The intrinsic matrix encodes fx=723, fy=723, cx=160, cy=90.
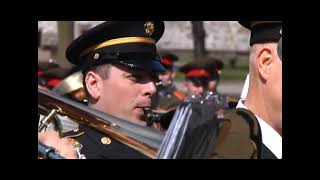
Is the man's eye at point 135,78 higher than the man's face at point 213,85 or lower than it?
higher

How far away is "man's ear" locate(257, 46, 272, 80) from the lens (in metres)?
2.28

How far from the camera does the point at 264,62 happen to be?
2.29 metres

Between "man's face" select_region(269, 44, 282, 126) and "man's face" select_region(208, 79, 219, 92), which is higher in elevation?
"man's face" select_region(269, 44, 282, 126)

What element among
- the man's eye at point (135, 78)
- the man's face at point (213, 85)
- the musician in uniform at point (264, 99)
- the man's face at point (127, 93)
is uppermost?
the musician in uniform at point (264, 99)

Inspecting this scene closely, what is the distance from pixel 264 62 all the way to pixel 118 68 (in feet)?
3.25

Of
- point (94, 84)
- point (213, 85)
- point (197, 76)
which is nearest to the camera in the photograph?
point (94, 84)

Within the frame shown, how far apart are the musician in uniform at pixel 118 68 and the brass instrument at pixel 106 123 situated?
29 centimetres

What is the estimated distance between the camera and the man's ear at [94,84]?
311 centimetres

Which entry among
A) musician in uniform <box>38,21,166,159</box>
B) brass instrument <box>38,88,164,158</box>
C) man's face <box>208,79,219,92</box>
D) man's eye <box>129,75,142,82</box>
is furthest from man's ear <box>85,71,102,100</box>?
man's face <box>208,79,219,92</box>

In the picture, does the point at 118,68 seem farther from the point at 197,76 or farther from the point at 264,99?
the point at 197,76

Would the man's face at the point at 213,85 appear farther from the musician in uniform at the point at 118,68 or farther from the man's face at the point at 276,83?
the man's face at the point at 276,83

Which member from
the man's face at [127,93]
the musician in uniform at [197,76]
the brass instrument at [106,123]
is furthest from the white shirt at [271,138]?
the musician in uniform at [197,76]

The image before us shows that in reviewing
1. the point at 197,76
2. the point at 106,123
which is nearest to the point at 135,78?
the point at 106,123

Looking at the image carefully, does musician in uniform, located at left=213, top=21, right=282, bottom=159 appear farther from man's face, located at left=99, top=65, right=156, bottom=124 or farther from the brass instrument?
man's face, located at left=99, top=65, right=156, bottom=124
